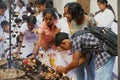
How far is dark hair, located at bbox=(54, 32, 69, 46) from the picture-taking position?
8.00ft

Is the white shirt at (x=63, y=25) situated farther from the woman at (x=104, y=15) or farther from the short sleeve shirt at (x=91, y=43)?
the woman at (x=104, y=15)

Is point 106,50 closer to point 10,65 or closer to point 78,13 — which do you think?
point 78,13

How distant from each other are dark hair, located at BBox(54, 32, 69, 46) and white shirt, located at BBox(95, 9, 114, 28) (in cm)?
29

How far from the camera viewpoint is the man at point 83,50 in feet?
7.80

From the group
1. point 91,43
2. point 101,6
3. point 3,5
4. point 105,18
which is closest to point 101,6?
point 101,6

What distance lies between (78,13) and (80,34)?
17 centimetres

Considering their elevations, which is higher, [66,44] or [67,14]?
[67,14]

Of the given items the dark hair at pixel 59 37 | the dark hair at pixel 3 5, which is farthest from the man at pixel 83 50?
the dark hair at pixel 3 5

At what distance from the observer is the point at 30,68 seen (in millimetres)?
2549

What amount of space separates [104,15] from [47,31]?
19.5 inches

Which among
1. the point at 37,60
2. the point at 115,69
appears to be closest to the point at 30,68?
the point at 37,60

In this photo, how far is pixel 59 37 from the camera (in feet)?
8.05

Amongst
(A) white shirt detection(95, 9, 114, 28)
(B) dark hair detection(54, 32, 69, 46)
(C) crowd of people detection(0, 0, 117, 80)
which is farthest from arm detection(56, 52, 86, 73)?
(A) white shirt detection(95, 9, 114, 28)

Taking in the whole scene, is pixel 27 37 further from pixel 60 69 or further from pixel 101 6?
pixel 101 6
